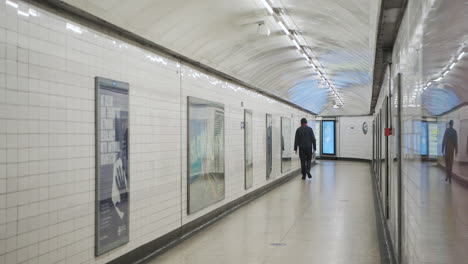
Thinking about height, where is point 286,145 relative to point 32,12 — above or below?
below

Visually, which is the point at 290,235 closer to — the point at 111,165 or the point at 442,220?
the point at 111,165

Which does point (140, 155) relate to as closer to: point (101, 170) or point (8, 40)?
point (101, 170)

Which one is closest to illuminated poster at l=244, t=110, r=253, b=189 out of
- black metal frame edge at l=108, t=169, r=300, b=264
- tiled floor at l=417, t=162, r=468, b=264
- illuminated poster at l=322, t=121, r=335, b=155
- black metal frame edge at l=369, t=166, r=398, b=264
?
black metal frame edge at l=108, t=169, r=300, b=264

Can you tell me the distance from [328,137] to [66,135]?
81.4ft

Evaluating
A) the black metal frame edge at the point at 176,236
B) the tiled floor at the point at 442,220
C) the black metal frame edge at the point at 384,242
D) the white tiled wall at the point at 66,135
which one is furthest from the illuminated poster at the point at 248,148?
the tiled floor at the point at 442,220

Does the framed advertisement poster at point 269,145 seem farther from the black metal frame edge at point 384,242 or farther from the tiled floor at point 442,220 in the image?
the tiled floor at point 442,220

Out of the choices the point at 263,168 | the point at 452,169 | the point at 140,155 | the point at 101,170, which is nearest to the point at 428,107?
the point at 452,169

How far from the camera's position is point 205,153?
7.30 m

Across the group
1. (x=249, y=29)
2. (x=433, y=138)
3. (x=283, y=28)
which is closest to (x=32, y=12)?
(x=433, y=138)

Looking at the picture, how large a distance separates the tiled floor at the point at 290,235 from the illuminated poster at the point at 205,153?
20.9 inches

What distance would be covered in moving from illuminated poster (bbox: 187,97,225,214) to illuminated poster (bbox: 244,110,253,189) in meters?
1.72

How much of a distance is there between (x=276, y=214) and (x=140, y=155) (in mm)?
3925

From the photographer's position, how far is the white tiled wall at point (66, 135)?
10.6 feet

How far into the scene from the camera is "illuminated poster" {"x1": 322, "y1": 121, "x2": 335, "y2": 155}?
2733 cm
